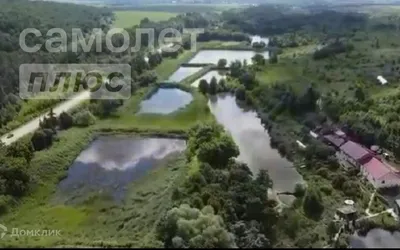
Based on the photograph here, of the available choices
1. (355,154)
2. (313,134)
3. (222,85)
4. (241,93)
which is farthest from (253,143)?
(222,85)

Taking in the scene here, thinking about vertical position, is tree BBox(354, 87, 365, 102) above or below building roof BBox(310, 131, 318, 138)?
above

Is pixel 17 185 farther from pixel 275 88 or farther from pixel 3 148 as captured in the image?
pixel 275 88

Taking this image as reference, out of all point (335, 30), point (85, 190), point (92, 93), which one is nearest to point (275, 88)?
point (92, 93)

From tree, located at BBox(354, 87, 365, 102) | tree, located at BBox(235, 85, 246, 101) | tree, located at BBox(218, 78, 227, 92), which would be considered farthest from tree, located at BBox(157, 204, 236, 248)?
tree, located at BBox(218, 78, 227, 92)

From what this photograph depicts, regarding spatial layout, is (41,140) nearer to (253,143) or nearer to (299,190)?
(253,143)

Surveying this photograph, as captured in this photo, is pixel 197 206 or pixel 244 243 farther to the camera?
pixel 197 206

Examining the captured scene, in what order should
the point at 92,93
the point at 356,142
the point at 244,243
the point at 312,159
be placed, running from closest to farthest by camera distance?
the point at 244,243, the point at 312,159, the point at 356,142, the point at 92,93

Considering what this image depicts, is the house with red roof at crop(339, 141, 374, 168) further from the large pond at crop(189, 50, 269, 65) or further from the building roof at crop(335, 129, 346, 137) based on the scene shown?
the large pond at crop(189, 50, 269, 65)
